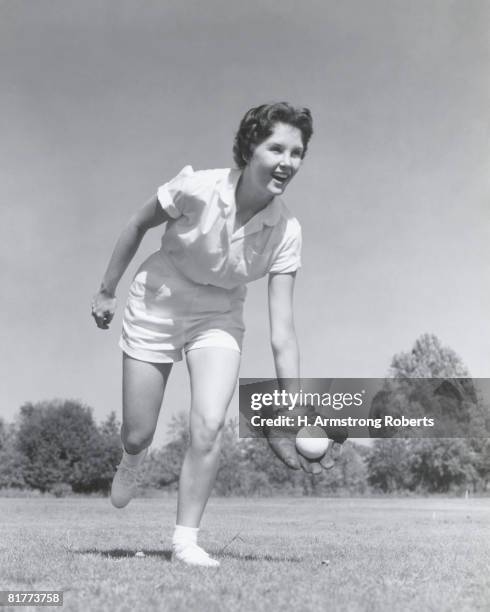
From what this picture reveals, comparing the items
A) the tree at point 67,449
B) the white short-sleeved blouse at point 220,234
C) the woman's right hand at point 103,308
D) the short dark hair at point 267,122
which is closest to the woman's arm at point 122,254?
Answer: the woman's right hand at point 103,308

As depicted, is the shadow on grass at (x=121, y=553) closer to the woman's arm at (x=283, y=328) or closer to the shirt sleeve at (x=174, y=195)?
the woman's arm at (x=283, y=328)

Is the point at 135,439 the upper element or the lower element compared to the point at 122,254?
lower

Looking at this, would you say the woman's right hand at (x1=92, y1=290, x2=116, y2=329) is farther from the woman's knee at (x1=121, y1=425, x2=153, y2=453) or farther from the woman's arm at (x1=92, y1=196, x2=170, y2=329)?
the woman's knee at (x1=121, y1=425, x2=153, y2=453)

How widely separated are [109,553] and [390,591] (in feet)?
7.06

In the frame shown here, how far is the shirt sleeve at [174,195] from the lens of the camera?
408 centimetres

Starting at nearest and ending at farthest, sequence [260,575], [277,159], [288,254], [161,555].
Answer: [260,575]
[277,159]
[288,254]
[161,555]

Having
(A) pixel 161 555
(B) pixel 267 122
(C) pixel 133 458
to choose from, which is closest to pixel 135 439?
(C) pixel 133 458

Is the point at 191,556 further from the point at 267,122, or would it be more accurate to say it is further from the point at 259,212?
the point at 267,122

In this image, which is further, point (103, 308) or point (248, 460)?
point (248, 460)

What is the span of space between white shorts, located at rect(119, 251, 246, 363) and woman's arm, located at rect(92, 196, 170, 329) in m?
0.12

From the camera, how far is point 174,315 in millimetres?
4383

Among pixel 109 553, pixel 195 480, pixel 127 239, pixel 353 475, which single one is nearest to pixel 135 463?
pixel 109 553

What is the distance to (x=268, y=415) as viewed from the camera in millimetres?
4066

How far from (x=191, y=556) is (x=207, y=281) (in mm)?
1444
